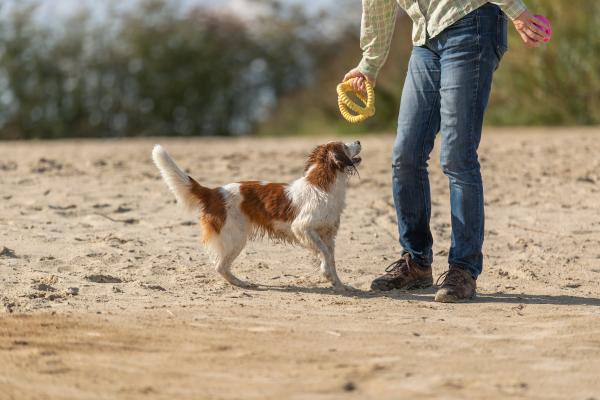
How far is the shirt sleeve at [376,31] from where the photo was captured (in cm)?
615

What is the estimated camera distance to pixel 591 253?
7289 mm

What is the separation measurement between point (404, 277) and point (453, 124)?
1.04 m

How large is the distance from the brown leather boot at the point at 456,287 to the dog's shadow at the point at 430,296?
9cm

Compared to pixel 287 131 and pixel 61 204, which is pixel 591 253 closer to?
pixel 61 204

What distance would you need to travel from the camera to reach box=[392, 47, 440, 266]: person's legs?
5.85 meters

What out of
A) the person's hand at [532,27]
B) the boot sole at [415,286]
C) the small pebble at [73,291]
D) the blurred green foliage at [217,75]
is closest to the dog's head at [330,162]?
the boot sole at [415,286]

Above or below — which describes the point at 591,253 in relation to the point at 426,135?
below

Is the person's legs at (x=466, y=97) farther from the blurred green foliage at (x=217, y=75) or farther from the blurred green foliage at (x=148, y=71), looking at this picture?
the blurred green foliage at (x=148, y=71)

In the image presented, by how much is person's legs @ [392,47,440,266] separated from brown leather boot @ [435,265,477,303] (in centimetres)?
41

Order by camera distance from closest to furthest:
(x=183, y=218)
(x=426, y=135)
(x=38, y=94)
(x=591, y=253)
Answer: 1. (x=426, y=135)
2. (x=591, y=253)
3. (x=183, y=218)
4. (x=38, y=94)

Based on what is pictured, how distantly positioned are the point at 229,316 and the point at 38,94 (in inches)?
516

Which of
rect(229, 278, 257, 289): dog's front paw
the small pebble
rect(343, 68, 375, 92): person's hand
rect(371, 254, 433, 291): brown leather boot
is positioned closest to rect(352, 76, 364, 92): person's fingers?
rect(343, 68, 375, 92): person's hand

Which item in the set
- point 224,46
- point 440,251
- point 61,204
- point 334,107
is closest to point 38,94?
point 224,46

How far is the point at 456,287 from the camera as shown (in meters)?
5.84
